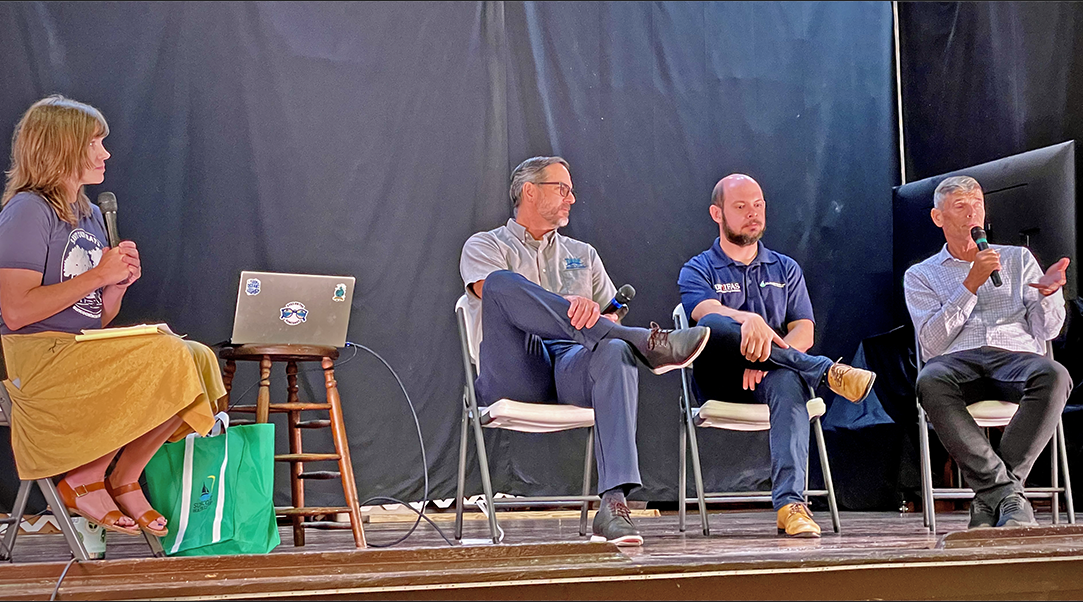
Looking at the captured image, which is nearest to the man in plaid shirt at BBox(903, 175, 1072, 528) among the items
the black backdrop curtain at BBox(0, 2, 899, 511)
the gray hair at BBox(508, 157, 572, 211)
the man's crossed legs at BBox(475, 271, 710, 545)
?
the man's crossed legs at BBox(475, 271, 710, 545)

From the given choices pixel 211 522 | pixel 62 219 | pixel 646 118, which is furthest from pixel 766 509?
pixel 62 219

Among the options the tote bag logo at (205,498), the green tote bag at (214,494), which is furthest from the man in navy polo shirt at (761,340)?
the tote bag logo at (205,498)

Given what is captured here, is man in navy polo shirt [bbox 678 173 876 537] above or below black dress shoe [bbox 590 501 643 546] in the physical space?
above

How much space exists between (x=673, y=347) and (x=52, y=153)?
1629 mm

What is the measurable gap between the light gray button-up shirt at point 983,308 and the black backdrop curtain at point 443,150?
1163 mm

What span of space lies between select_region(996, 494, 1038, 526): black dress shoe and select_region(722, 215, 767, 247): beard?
114 cm

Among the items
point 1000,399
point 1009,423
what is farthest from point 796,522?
Answer: point 1000,399

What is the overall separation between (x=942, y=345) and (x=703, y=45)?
1.90 meters

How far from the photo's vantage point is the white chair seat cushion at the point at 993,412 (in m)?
3.12

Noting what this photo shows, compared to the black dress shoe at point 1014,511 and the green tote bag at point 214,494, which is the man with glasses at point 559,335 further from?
the black dress shoe at point 1014,511

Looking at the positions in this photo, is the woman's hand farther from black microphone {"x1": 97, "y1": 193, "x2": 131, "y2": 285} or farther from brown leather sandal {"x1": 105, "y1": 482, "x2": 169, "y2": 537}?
brown leather sandal {"x1": 105, "y1": 482, "x2": 169, "y2": 537}

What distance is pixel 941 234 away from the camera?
422 centimetres

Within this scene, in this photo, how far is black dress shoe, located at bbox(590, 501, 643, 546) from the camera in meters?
2.50

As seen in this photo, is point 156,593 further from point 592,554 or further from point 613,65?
point 613,65
